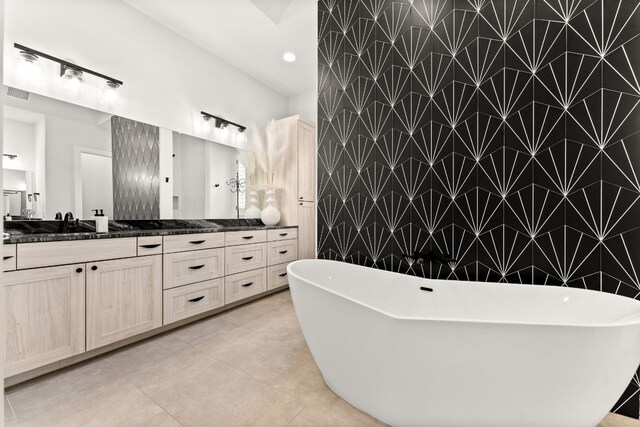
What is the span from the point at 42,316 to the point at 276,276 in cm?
200

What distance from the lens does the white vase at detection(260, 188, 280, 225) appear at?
3545 millimetres

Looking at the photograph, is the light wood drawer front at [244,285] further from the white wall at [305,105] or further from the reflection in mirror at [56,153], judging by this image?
the white wall at [305,105]

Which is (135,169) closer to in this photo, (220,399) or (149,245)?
(149,245)

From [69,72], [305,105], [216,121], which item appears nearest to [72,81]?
[69,72]

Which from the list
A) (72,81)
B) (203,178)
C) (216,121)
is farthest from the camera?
(216,121)

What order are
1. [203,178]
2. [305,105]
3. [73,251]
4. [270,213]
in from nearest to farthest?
[73,251] < [203,178] < [270,213] < [305,105]

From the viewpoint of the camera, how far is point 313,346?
1518 millimetres

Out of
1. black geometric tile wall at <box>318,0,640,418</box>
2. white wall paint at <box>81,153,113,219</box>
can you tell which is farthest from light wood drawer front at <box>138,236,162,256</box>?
black geometric tile wall at <box>318,0,640,418</box>

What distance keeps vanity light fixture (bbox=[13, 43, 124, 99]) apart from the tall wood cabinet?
1.83m

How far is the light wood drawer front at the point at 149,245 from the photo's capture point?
204cm

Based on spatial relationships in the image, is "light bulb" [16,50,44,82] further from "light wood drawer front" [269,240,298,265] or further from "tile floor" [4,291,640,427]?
"light wood drawer front" [269,240,298,265]

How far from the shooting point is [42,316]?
5.22 feet

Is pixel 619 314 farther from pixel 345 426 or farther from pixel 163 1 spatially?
pixel 163 1

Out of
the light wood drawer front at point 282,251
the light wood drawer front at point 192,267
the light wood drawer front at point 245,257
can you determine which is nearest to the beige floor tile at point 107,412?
the light wood drawer front at point 192,267
